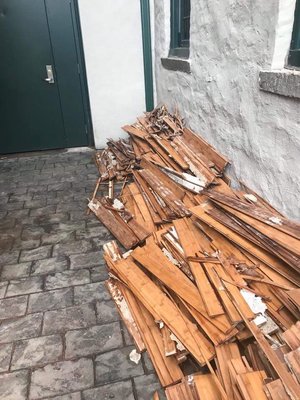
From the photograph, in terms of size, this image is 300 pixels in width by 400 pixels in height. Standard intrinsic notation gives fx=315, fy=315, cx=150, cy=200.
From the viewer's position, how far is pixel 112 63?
5.32 metres

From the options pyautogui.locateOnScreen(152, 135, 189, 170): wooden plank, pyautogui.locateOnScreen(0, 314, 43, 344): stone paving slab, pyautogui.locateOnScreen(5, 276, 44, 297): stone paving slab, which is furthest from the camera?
pyautogui.locateOnScreen(152, 135, 189, 170): wooden plank

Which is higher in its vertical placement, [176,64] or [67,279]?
[176,64]

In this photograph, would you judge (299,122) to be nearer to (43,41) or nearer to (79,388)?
(79,388)

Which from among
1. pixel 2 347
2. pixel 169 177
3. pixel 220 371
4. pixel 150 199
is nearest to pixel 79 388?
pixel 2 347

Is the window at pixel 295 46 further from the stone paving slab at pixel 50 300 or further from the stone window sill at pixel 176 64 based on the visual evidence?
the stone paving slab at pixel 50 300

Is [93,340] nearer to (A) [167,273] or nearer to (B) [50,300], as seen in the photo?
(B) [50,300]

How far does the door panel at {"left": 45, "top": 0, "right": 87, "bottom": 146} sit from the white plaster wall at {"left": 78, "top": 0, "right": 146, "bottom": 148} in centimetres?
24

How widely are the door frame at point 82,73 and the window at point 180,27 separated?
5.15ft

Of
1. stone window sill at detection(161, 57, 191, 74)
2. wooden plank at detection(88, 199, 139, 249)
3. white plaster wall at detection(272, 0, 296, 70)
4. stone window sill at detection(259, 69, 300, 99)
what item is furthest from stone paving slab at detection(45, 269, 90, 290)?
stone window sill at detection(161, 57, 191, 74)

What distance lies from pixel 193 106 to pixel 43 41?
113 inches

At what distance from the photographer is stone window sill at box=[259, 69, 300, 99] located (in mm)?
2172

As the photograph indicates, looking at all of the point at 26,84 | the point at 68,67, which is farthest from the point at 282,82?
the point at 26,84

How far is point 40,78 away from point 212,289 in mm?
4778

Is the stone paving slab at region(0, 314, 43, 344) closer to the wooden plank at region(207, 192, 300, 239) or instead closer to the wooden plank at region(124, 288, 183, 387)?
the wooden plank at region(124, 288, 183, 387)
